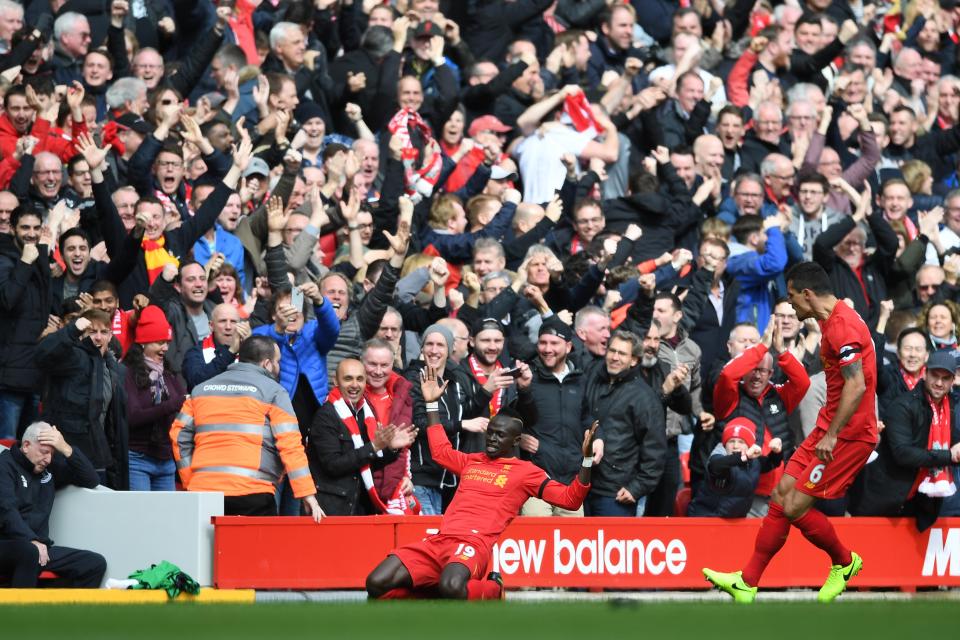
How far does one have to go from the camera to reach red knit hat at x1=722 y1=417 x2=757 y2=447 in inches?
557

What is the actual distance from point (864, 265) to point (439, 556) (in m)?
7.56

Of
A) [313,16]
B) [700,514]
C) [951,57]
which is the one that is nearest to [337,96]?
[313,16]

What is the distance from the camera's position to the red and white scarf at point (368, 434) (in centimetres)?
1387

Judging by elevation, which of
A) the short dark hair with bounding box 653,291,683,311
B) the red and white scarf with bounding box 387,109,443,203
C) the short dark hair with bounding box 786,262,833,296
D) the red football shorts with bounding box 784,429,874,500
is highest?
the red and white scarf with bounding box 387,109,443,203

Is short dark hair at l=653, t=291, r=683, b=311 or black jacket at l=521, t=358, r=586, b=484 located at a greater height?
short dark hair at l=653, t=291, r=683, b=311

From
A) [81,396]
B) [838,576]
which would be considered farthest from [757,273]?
[81,396]

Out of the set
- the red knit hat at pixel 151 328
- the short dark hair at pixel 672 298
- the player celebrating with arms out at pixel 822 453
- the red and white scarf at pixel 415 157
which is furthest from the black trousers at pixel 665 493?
the red knit hat at pixel 151 328

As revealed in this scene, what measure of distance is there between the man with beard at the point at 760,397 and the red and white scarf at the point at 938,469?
111 centimetres

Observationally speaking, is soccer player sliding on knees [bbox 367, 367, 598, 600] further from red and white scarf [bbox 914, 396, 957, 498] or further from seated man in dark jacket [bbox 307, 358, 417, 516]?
red and white scarf [bbox 914, 396, 957, 498]

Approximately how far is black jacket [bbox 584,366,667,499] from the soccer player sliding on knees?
4.49 ft

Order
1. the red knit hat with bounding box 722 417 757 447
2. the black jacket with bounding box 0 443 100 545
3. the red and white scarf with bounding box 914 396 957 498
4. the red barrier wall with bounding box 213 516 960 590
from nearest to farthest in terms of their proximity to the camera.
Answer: the black jacket with bounding box 0 443 100 545, the red barrier wall with bounding box 213 516 960 590, the red knit hat with bounding box 722 417 757 447, the red and white scarf with bounding box 914 396 957 498

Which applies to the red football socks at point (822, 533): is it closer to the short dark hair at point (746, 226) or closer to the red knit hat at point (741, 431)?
the red knit hat at point (741, 431)

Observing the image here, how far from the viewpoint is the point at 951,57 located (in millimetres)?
24266

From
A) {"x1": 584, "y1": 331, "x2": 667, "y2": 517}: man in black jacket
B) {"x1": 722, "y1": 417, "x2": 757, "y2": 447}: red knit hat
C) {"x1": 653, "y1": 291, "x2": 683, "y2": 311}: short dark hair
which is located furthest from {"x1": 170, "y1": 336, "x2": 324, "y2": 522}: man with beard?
{"x1": 653, "y1": 291, "x2": 683, "y2": 311}: short dark hair
